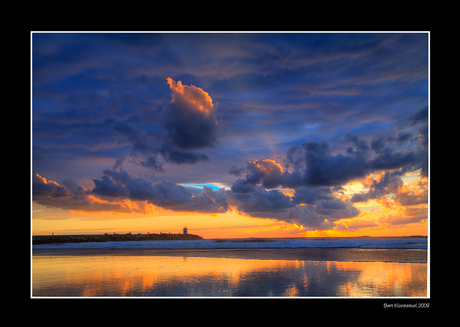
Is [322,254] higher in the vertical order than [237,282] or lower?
lower

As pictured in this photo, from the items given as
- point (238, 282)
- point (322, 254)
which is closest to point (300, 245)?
point (322, 254)

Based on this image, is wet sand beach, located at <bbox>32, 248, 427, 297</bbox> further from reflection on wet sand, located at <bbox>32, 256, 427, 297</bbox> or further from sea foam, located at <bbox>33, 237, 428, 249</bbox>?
sea foam, located at <bbox>33, 237, 428, 249</bbox>

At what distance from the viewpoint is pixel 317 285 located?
34.5 ft

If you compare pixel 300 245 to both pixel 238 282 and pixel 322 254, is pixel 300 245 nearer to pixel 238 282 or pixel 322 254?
pixel 322 254

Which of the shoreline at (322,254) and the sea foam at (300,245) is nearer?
the shoreline at (322,254)

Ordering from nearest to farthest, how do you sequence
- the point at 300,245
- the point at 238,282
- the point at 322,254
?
the point at 238,282
the point at 322,254
the point at 300,245

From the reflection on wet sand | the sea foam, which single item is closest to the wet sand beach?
the reflection on wet sand

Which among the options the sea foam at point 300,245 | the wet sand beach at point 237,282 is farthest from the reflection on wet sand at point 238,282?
the sea foam at point 300,245

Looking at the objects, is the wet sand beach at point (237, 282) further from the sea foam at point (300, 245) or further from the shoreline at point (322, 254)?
the sea foam at point (300, 245)
